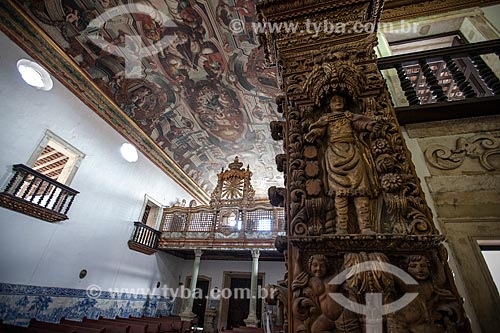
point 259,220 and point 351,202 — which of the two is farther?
point 259,220

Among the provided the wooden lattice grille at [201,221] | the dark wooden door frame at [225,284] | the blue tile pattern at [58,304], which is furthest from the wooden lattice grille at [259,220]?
the blue tile pattern at [58,304]

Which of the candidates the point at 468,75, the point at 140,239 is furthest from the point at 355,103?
the point at 140,239

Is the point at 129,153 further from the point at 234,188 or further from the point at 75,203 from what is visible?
the point at 234,188

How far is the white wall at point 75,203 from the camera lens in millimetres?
4840

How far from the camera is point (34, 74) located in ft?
17.9

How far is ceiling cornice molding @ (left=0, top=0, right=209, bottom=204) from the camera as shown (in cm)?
502

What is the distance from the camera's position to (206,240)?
871cm

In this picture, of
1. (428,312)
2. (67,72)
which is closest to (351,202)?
(428,312)

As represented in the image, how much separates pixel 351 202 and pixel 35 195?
22.2 feet

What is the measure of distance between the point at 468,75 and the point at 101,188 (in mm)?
8672

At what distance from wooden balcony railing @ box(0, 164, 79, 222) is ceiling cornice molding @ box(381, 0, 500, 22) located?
296 inches

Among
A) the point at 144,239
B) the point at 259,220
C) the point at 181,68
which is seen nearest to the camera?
the point at 181,68

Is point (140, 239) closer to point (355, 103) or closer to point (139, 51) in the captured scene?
point (139, 51)

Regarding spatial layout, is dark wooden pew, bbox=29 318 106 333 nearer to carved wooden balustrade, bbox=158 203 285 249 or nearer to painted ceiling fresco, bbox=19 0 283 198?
carved wooden balustrade, bbox=158 203 285 249
